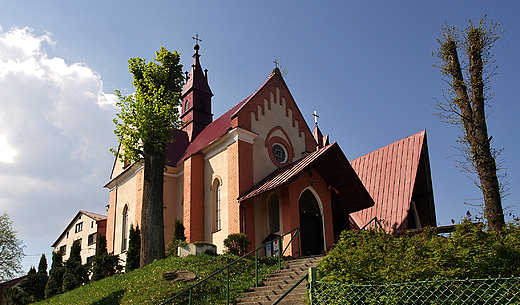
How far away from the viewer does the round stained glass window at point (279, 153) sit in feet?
71.1

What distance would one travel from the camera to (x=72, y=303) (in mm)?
14828

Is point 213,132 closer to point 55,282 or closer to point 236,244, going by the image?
point 236,244

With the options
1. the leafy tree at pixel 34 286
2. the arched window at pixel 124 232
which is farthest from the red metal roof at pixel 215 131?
the leafy tree at pixel 34 286

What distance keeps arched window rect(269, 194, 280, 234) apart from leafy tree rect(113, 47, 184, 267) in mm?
4527

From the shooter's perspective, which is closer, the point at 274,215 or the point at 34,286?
the point at 274,215

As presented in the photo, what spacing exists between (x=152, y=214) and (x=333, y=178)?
7.68m

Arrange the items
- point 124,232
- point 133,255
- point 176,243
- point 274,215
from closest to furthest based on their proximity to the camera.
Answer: point 176,243
point 133,255
point 274,215
point 124,232

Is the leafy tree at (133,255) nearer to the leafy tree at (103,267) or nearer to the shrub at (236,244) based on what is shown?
the leafy tree at (103,267)

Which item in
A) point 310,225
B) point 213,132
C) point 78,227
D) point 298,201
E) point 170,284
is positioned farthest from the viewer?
point 78,227

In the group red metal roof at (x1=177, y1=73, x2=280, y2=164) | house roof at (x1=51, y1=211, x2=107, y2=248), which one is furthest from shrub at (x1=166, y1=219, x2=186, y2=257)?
house roof at (x1=51, y1=211, x2=107, y2=248)

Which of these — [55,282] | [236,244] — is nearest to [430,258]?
[236,244]

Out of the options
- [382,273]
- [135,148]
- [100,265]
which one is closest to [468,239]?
[382,273]

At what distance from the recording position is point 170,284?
1231cm

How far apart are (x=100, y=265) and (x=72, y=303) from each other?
428cm
